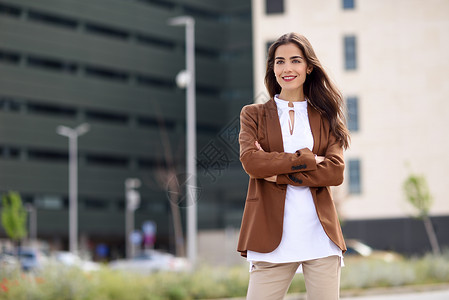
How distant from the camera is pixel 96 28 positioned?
232 feet

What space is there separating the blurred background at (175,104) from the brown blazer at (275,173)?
30067mm

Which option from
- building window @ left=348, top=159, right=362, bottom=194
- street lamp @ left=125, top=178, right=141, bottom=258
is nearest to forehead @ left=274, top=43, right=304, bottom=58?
building window @ left=348, top=159, right=362, bottom=194

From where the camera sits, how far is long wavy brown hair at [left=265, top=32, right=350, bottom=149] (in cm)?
376

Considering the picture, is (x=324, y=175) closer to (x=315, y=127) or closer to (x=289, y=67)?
(x=315, y=127)

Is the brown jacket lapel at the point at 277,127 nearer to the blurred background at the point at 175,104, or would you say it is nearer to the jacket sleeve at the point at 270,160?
the jacket sleeve at the point at 270,160

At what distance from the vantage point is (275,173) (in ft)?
11.6

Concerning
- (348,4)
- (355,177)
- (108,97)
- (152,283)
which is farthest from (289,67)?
(108,97)

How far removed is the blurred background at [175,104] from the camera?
34562 millimetres

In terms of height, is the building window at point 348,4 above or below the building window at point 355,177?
above

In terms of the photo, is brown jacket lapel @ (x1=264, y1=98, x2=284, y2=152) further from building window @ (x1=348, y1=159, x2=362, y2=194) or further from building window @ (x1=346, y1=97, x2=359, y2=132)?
building window @ (x1=346, y1=97, x2=359, y2=132)

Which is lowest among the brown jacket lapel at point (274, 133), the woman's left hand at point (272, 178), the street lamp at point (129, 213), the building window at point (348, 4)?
the street lamp at point (129, 213)

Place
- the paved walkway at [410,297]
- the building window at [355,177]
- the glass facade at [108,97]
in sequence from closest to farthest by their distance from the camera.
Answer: the paved walkway at [410,297]
the building window at [355,177]
the glass facade at [108,97]

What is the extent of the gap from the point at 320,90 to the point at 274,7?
33.8 metres

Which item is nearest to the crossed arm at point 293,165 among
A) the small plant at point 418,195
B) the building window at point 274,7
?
the small plant at point 418,195
